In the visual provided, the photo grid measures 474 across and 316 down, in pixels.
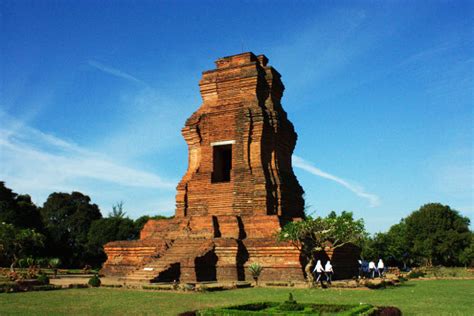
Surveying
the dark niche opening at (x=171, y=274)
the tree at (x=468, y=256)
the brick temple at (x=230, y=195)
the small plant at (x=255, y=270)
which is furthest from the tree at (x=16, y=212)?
the tree at (x=468, y=256)

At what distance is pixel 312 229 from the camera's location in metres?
17.5

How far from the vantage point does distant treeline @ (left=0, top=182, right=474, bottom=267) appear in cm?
4362

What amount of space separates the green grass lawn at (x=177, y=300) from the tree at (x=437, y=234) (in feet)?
114

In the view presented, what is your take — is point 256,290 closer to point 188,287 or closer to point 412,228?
point 188,287

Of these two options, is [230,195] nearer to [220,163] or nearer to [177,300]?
[220,163]

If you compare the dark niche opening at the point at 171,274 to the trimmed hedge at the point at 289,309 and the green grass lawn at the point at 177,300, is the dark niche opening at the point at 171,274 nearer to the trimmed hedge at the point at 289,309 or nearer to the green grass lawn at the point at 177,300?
the green grass lawn at the point at 177,300

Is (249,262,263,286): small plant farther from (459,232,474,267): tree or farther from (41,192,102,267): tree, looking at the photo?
(459,232,474,267): tree

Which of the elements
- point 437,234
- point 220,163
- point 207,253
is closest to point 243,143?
point 220,163

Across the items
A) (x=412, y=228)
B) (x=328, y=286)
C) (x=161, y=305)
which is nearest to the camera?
(x=161, y=305)

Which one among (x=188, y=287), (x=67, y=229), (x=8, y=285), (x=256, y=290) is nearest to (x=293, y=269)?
(x=256, y=290)

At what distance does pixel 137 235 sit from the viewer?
47.6 metres

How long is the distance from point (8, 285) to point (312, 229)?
10491mm

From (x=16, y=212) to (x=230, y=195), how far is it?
2741cm

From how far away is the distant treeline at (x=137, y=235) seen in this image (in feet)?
143
